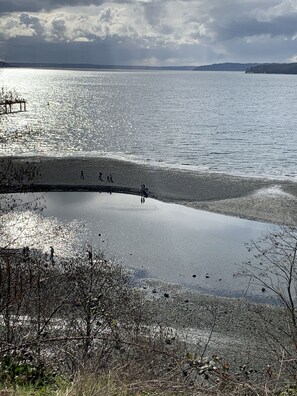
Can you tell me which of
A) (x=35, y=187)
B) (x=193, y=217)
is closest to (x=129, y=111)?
(x=35, y=187)

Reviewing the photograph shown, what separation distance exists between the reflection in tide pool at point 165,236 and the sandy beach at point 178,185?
72.7 inches

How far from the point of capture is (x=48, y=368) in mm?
7598

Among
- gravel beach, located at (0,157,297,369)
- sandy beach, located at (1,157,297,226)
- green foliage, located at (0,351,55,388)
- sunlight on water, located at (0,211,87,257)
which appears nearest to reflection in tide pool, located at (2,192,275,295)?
sunlight on water, located at (0,211,87,257)

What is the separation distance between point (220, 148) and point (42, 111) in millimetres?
61084

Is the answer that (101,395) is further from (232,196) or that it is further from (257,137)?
(257,137)

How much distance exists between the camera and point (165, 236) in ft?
113

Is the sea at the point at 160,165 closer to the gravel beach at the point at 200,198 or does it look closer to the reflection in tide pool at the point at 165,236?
the reflection in tide pool at the point at 165,236

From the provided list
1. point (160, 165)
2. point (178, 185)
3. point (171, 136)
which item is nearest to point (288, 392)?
point (178, 185)

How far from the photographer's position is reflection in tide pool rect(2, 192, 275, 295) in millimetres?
28406

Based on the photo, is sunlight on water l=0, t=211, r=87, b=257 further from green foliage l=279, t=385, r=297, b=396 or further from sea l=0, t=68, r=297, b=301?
green foliage l=279, t=385, r=297, b=396

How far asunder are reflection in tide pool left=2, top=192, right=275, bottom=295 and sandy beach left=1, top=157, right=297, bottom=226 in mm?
1845

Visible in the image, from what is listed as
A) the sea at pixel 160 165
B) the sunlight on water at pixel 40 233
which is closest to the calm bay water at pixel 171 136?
the sea at pixel 160 165

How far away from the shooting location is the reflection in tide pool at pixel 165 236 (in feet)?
93.2

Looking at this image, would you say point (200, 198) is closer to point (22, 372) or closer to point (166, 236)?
point (166, 236)
